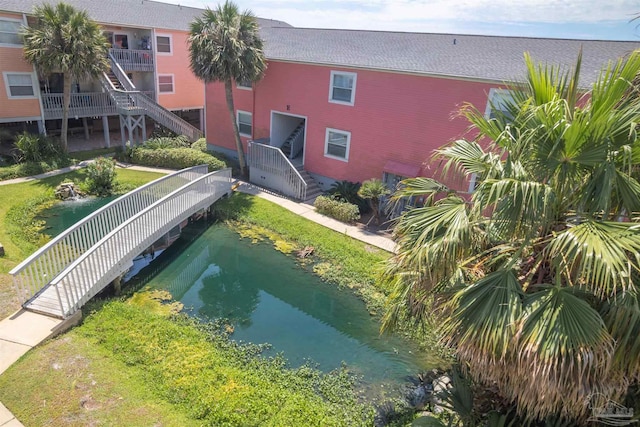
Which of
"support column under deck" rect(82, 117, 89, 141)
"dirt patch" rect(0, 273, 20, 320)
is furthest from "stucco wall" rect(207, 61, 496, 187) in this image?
"dirt patch" rect(0, 273, 20, 320)

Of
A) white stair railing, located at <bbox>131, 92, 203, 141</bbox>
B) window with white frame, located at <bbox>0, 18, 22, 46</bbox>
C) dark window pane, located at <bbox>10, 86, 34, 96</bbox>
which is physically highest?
window with white frame, located at <bbox>0, 18, 22, 46</bbox>

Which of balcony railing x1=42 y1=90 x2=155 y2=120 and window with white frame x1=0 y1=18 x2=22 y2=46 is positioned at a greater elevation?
window with white frame x1=0 y1=18 x2=22 y2=46

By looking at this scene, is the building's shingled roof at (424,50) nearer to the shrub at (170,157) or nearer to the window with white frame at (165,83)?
the window with white frame at (165,83)

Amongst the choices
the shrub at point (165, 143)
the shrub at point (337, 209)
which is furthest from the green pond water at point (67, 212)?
the shrub at point (337, 209)

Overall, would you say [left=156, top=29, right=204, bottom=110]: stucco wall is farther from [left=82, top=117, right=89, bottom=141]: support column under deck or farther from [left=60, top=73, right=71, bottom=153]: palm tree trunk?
[left=60, top=73, right=71, bottom=153]: palm tree trunk

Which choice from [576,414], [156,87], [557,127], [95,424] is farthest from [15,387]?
[156,87]

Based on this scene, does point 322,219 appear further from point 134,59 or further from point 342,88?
point 134,59

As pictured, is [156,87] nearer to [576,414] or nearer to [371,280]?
[371,280]
